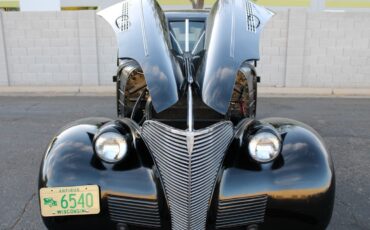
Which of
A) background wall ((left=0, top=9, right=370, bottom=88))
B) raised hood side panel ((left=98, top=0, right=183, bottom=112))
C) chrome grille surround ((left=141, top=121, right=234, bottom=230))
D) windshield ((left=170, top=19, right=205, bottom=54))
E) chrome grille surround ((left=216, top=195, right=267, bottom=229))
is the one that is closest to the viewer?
chrome grille surround ((left=141, top=121, right=234, bottom=230))

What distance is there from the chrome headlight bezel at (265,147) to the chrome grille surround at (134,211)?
2.09 ft

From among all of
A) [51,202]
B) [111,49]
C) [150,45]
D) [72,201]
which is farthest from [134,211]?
[111,49]

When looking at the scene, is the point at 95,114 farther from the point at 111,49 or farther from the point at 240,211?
the point at 240,211

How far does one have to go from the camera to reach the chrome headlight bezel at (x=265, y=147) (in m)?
2.25

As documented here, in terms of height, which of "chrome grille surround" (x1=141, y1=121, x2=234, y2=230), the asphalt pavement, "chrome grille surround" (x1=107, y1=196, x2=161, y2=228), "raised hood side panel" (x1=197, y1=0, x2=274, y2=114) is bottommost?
the asphalt pavement

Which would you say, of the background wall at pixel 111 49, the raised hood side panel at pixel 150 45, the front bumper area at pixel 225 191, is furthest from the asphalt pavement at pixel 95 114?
the raised hood side panel at pixel 150 45

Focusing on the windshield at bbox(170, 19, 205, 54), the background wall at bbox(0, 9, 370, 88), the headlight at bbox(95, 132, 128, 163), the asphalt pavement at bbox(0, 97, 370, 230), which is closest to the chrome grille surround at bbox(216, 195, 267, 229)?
the headlight at bbox(95, 132, 128, 163)

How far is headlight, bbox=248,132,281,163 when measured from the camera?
7.38 feet

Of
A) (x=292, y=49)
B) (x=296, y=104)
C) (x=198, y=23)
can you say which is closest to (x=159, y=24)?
(x=198, y=23)

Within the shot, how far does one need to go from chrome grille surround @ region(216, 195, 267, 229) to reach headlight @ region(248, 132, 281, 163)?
0.22 metres

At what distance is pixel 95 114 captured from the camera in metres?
7.44

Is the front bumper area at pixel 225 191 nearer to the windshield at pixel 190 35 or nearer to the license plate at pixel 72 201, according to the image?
the license plate at pixel 72 201

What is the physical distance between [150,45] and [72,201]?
110 centimetres

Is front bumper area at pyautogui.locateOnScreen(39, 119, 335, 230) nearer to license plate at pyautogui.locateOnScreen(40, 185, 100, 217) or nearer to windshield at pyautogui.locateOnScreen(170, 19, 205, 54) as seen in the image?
license plate at pyautogui.locateOnScreen(40, 185, 100, 217)
